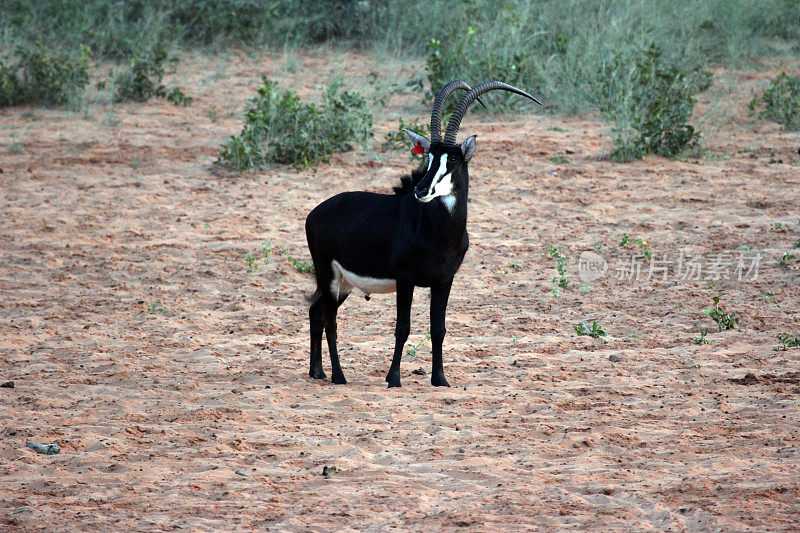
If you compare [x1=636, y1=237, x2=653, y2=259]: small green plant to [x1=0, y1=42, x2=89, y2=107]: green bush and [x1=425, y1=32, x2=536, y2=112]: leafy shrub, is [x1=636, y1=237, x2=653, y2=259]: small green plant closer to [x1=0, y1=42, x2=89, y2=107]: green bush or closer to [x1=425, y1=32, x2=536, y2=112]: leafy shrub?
[x1=425, y1=32, x2=536, y2=112]: leafy shrub

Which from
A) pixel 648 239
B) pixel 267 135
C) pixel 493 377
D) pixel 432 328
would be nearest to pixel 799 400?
pixel 493 377

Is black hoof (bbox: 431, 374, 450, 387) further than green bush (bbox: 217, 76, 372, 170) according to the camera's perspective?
No

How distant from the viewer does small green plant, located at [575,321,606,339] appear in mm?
7961

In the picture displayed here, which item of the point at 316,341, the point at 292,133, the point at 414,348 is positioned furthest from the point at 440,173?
the point at 292,133

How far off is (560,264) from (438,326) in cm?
306

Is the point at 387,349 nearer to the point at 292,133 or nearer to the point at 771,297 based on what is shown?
the point at 771,297

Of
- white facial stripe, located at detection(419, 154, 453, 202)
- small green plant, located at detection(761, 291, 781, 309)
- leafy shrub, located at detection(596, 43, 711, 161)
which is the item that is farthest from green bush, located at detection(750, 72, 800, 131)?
white facial stripe, located at detection(419, 154, 453, 202)

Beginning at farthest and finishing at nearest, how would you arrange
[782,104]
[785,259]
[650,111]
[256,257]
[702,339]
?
[782,104]
[650,111]
[256,257]
[785,259]
[702,339]

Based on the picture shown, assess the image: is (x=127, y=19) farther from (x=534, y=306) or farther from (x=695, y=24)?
(x=534, y=306)

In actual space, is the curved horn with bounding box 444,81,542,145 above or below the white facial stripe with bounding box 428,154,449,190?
above

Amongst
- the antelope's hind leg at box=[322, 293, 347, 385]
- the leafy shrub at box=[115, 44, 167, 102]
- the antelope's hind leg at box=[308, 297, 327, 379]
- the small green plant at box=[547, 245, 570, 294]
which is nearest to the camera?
the antelope's hind leg at box=[322, 293, 347, 385]

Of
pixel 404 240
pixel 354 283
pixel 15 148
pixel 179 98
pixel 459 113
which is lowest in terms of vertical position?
pixel 354 283

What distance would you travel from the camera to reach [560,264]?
9609mm

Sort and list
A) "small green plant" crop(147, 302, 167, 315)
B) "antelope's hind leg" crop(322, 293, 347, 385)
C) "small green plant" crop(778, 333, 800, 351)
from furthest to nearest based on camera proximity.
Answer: "small green plant" crop(147, 302, 167, 315)
"small green plant" crop(778, 333, 800, 351)
"antelope's hind leg" crop(322, 293, 347, 385)
